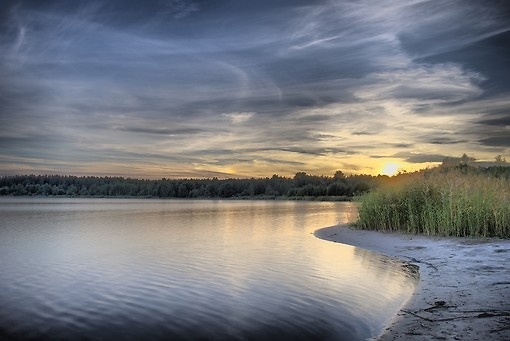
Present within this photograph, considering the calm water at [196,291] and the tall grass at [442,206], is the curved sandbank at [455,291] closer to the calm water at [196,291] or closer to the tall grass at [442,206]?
the calm water at [196,291]

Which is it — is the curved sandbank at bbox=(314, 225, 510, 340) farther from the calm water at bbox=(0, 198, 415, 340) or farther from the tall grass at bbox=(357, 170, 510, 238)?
the tall grass at bbox=(357, 170, 510, 238)

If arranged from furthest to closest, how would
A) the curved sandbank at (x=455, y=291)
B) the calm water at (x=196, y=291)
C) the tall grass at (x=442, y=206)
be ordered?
the tall grass at (x=442, y=206), the calm water at (x=196, y=291), the curved sandbank at (x=455, y=291)

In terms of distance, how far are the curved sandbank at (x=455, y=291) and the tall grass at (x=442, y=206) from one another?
4.34 ft

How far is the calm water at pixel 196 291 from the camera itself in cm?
729

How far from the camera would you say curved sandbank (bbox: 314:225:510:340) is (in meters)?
6.48

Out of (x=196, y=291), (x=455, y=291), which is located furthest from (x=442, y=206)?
(x=196, y=291)

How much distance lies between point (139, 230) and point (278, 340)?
19774 millimetres

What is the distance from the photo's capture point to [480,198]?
1784 cm

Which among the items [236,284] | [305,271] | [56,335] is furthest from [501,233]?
[56,335]

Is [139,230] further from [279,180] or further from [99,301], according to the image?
[279,180]

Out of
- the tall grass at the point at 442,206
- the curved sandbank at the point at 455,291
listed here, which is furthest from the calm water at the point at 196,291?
the tall grass at the point at 442,206

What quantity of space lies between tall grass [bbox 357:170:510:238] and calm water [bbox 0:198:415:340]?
4339mm

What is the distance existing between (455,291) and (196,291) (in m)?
5.26

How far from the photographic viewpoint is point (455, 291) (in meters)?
9.13
